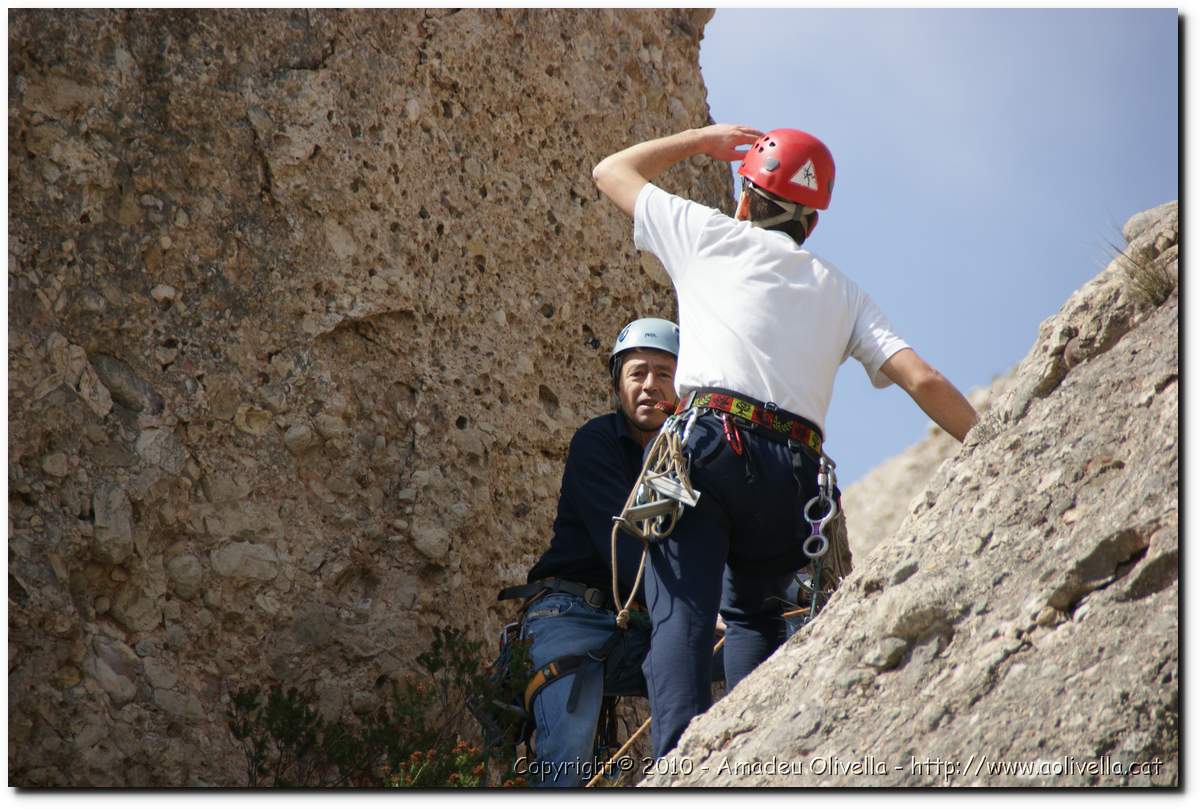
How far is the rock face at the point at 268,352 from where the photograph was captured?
544 centimetres

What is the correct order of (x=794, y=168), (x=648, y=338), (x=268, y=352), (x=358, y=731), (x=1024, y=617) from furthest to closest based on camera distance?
(x=268, y=352) < (x=358, y=731) < (x=648, y=338) < (x=794, y=168) < (x=1024, y=617)

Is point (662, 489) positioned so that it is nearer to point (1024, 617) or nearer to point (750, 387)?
point (750, 387)

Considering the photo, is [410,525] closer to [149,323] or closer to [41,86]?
[149,323]

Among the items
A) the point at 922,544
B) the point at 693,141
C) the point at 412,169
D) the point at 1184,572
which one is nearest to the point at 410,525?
the point at 412,169

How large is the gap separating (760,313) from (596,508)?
44.1 inches

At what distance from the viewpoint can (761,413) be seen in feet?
14.1

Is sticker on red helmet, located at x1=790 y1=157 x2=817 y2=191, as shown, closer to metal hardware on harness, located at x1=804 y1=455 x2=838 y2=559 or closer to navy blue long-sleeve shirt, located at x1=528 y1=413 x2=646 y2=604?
metal hardware on harness, located at x1=804 y1=455 x2=838 y2=559

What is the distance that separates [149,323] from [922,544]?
349 cm

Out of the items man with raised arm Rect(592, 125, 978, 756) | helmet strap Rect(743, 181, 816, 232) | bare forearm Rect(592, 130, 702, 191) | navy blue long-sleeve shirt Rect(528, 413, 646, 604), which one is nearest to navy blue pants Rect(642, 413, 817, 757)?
man with raised arm Rect(592, 125, 978, 756)

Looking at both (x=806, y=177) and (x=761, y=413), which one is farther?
(x=806, y=177)

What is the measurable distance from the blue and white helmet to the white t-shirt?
926mm

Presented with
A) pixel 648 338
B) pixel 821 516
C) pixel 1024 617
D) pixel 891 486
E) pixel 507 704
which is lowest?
pixel 891 486

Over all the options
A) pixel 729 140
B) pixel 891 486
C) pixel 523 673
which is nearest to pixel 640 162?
pixel 729 140

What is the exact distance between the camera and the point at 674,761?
3.91 meters
